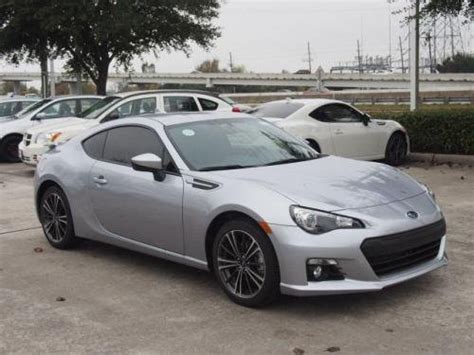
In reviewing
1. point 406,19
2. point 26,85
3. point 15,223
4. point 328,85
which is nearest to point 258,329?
point 15,223

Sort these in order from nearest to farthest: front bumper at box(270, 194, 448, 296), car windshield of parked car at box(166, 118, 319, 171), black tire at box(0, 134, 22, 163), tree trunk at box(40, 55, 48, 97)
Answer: front bumper at box(270, 194, 448, 296) → car windshield of parked car at box(166, 118, 319, 171) → black tire at box(0, 134, 22, 163) → tree trunk at box(40, 55, 48, 97)

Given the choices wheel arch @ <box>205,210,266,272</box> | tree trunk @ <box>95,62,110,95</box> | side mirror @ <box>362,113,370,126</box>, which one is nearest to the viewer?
wheel arch @ <box>205,210,266,272</box>

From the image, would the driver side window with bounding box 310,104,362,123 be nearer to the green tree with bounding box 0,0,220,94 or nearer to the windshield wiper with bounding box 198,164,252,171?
the windshield wiper with bounding box 198,164,252,171

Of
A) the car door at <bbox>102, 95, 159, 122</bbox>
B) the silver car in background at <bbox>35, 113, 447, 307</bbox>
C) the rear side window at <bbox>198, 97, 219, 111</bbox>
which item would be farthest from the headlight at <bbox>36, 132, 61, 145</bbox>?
the silver car in background at <bbox>35, 113, 447, 307</bbox>

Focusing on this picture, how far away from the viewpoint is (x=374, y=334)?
171 inches

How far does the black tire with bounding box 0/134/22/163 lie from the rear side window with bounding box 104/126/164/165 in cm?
1009

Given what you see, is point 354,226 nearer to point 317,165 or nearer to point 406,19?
point 317,165

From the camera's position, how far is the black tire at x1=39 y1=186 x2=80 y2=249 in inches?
266

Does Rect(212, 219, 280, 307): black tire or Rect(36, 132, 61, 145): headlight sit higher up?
Rect(36, 132, 61, 145): headlight

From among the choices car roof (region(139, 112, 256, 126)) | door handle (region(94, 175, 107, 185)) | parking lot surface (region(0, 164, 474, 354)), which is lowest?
parking lot surface (region(0, 164, 474, 354))

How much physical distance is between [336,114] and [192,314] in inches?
318

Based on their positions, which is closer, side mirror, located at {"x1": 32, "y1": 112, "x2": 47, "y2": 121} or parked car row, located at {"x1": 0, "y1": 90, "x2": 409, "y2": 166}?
parked car row, located at {"x1": 0, "y1": 90, "x2": 409, "y2": 166}

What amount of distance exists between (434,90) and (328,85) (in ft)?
50.7

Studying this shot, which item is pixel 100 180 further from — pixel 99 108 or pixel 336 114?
pixel 99 108
